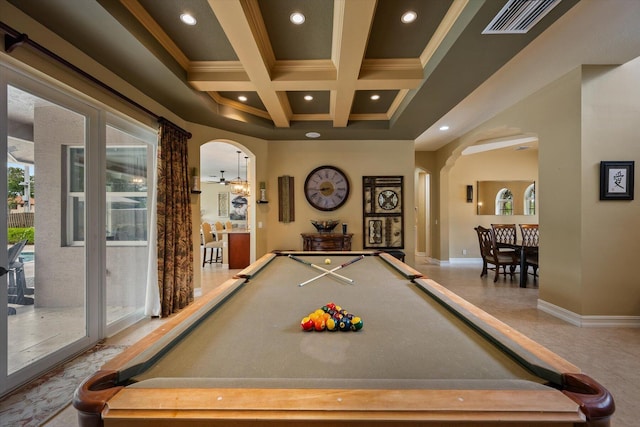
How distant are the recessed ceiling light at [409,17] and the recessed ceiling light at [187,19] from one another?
1614mm

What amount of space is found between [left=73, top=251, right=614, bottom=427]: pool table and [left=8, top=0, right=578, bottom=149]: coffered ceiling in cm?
191

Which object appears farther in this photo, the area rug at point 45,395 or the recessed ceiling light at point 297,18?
the recessed ceiling light at point 297,18

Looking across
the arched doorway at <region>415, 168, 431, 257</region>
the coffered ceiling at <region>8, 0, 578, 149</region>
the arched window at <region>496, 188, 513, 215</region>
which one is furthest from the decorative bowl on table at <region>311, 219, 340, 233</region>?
the arched window at <region>496, 188, 513, 215</region>

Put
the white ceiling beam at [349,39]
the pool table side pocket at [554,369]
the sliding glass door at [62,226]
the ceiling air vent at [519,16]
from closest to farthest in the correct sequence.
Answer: the pool table side pocket at [554,369]
the ceiling air vent at [519,16]
the white ceiling beam at [349,39]
the sliding glass door at [62,226]

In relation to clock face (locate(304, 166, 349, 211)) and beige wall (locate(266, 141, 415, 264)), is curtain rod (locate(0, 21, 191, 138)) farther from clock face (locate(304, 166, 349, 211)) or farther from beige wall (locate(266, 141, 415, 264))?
clock face (locate(304, 166, 349, 211))

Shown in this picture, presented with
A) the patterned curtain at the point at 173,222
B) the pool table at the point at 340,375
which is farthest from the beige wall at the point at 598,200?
the patterned curtain at the point at 173,222

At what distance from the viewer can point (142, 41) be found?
→ 2094 millimetres

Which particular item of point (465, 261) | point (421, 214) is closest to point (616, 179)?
point (465, 261)

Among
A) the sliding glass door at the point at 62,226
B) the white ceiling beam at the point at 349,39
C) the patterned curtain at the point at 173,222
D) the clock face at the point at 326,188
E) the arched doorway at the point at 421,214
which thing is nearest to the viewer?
the white ceiling beam at the point at 349,39

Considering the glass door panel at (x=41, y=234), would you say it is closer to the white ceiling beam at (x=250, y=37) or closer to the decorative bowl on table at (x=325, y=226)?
the white ceiling beam at (x=250, y=37)

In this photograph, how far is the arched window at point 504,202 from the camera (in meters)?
6.79

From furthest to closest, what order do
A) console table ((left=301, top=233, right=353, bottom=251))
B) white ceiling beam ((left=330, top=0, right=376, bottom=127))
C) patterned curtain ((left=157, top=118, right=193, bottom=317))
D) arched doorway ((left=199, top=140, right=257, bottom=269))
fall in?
arched doorway ((left=199, top=140, right=257, bottom=269))
console table ((left=301, top=233, right=353, bottom=251))
patterned curtain ((left=157, top=118, right=193, bottom=317))
white ceiling beam ((left=330, top=0, right=376, bottom=127))

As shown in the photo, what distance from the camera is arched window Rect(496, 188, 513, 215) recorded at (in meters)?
Answer: 6.79

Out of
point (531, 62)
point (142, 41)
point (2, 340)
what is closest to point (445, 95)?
point (531, 62)
